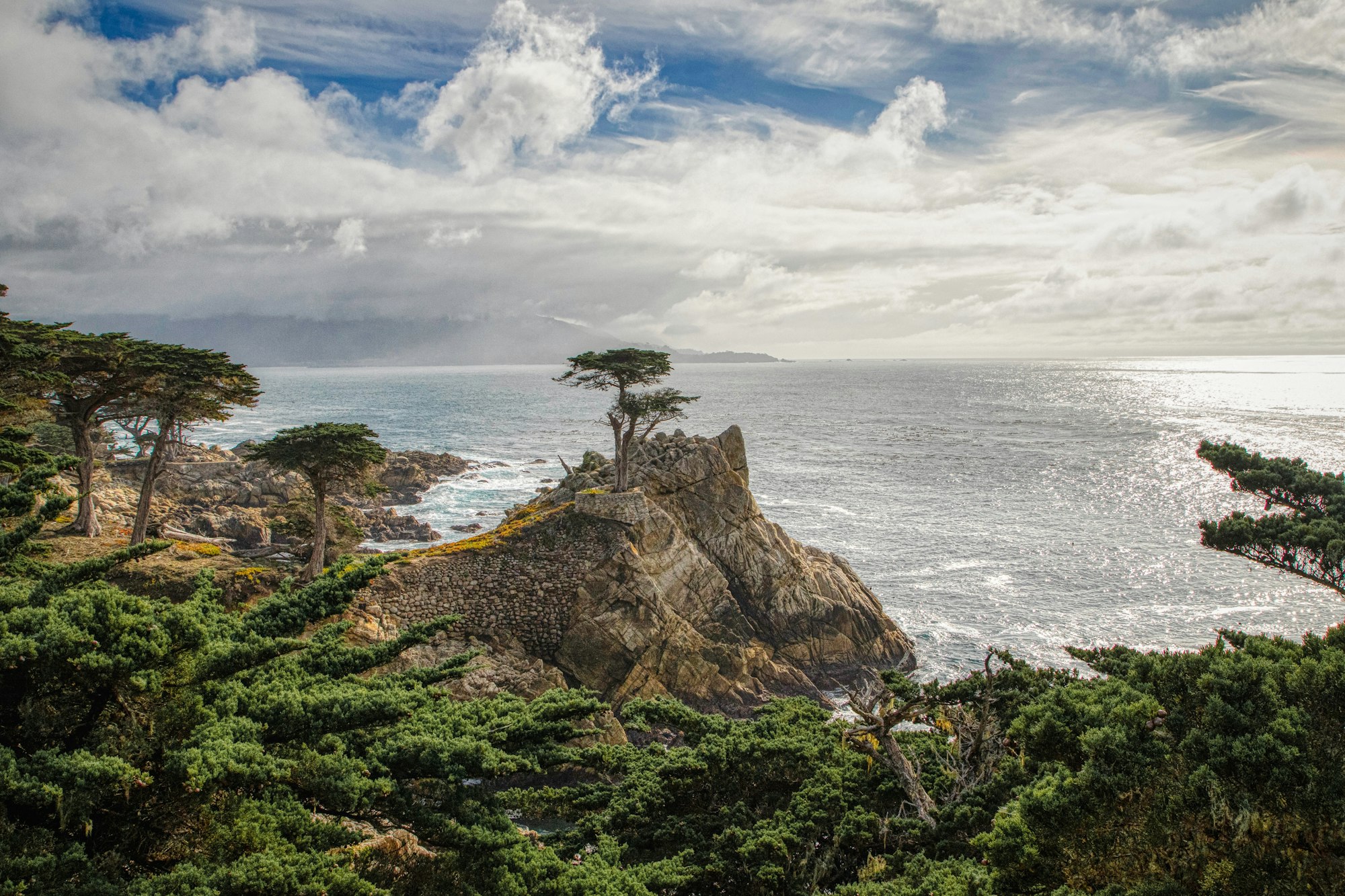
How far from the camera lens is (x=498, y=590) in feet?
76.8

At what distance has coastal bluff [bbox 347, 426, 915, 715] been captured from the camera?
2230 centimetres

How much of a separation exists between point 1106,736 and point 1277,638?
3926 mm

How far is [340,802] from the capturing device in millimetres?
8031

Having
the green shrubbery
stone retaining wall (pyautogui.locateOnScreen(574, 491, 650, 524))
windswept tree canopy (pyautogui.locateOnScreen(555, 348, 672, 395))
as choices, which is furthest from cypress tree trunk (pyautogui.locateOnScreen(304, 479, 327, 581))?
windswept tree canopy (pyautogui.locateOnScreen(555, 348, 672, 395))

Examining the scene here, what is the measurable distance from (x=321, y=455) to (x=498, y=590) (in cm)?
712

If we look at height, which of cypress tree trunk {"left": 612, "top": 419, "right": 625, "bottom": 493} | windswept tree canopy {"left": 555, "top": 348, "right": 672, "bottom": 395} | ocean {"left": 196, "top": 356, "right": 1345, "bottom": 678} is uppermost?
windswept tree canopy {"left": 555, "top": 348, "right": 672, "bottom": 395}

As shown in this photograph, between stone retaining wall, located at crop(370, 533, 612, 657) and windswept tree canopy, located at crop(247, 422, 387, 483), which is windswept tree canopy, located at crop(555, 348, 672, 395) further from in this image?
windswept tree canopy, located at crop(247, 422, 387, 483)

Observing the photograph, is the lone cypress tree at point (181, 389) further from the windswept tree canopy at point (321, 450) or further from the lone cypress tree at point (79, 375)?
the windswept tree canopy at point (321, 450)

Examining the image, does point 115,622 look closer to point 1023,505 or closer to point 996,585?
point 996,585

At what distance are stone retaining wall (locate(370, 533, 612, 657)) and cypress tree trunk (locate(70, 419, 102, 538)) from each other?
30.8ft

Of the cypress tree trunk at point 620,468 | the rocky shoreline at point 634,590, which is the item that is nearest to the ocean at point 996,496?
the rocky shoreline at point 634,590

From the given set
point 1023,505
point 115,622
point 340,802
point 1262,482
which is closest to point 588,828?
point 340,802

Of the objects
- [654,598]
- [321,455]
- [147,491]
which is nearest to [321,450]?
[321,455]

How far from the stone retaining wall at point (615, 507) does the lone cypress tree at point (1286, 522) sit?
17708 mm
